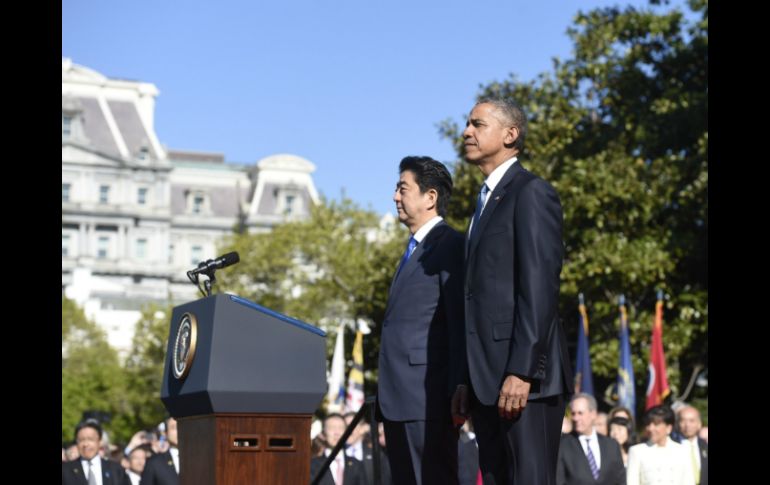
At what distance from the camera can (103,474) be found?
547 inches

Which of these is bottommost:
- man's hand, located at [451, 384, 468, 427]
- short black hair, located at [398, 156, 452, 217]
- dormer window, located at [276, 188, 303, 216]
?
man's hand, located at [451, 384, 468, 427]

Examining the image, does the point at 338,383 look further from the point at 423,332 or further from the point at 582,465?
the point at 423,332

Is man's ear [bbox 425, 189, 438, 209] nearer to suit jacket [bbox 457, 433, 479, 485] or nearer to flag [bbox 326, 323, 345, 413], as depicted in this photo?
suit jacket [bbox 457, 433, 479, 485]

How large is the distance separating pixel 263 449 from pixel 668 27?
79.2 feet

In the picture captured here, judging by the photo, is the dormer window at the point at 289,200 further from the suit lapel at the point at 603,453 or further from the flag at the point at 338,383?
the suit lapel at the point at 603,453

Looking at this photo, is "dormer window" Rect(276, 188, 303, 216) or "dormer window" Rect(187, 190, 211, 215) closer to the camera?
"dormer window" Rect(276, 188, 303, 216)

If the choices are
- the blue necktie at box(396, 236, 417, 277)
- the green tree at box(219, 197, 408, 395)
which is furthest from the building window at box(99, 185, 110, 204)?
the blue necktie at box(396, 236, 417, 277)

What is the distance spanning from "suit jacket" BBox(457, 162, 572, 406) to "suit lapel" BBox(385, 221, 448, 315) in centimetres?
104

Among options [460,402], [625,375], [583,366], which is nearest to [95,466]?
[460,402]

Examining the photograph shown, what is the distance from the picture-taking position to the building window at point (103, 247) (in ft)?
369

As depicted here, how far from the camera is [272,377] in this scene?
764 cm

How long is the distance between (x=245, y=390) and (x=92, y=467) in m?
6.90

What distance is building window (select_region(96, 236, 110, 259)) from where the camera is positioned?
112438 millimetres
